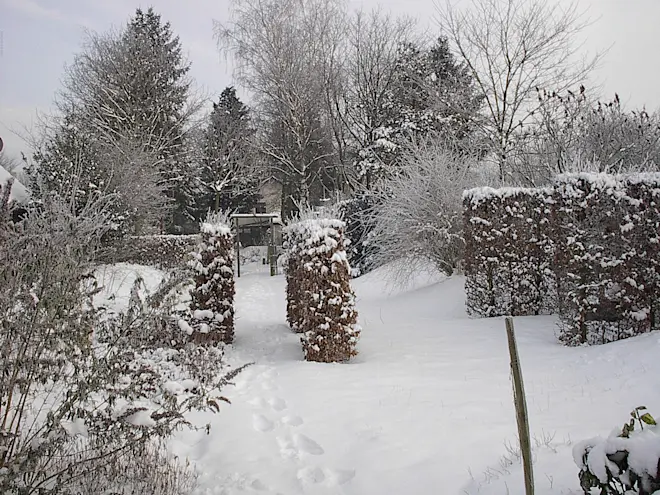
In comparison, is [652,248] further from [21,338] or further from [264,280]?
[264,280]

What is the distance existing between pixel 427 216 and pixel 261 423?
8.15 m

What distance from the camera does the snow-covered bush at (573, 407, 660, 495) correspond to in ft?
4.76

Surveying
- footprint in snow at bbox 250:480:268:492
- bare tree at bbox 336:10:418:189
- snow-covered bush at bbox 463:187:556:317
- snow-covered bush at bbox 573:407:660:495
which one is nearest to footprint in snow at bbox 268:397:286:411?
footprint in snow at bbox 250:480:268:492

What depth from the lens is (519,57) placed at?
43.8 feet

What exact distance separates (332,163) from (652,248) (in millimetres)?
17348

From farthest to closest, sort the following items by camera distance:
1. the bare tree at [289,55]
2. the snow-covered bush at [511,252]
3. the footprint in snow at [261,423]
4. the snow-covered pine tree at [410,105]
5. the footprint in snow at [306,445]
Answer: the bare tree at [289,55], the snow-covered pine tree at [410,105], the snow-covered bush at [511,252], the footprint in snow at [261,423], the footprint in snow at [306,445]

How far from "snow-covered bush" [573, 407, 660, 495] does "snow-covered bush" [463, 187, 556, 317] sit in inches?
230

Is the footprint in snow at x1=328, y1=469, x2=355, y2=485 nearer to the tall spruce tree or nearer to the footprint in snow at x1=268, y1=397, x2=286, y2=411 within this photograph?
the footprint in snow at x1=268, y1=397, x2=286, y2=411

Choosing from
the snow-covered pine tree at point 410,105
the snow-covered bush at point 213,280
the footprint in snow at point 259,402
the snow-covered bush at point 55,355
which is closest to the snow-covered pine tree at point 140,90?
the snow-covered pine tree at point 410,105

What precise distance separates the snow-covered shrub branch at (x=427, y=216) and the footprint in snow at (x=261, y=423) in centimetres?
745

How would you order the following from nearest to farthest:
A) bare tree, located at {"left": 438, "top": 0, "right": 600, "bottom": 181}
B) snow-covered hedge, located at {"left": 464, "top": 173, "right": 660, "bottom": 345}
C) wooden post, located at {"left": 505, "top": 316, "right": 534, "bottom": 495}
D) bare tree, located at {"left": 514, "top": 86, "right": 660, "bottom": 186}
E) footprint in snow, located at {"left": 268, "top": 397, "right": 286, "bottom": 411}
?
wooden post, located at {"left": 505, "top": 316, "right": 534, "bottom": 495} → footprint in snow, located at {"left": 268, "top": 397, "right": 286, "bottom": 411} → snow-covered hedge, located at {"left": 464, "top": 173, "right": 660, "bottom": 345} → bare tree, located at {"left": 514, "top": 86, "right": 660, "bottom": 186} → bare tree, located at {"left": 438, "top": 0, "right": 600, "bottom": 181}

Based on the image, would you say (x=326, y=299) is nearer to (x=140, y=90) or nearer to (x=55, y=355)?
(x=55, y=355)

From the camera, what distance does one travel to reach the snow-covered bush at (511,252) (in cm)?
718

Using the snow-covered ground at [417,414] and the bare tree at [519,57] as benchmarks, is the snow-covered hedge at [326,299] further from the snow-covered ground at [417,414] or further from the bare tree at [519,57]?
the bare tree at [519,57]
